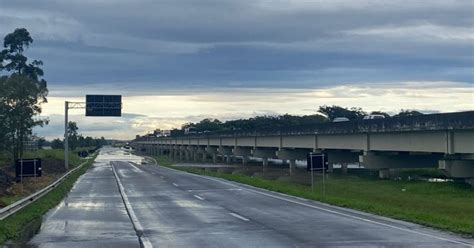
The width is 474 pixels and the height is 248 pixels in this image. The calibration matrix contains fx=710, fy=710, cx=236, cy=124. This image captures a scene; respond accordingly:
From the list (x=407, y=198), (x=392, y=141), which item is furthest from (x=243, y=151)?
(x=407, y=198)

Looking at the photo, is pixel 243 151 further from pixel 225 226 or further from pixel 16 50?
pixel 225 226

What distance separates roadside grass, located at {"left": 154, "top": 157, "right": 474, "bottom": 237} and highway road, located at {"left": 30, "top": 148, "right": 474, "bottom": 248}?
0.91 meters

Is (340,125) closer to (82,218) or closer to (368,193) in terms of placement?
(368,193)

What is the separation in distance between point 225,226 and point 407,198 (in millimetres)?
18712

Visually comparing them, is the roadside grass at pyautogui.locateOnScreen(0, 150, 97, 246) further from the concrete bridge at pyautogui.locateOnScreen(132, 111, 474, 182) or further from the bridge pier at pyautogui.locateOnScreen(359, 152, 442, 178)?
the bridge pier at pyautogui.locateOnScreen(359, 152, 442, 178)

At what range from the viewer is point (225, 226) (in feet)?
60.1

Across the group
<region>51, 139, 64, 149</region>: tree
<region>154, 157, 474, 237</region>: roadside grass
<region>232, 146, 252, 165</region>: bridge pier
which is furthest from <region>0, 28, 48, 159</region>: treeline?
<region>51, 139, 64, 149</region>: tree

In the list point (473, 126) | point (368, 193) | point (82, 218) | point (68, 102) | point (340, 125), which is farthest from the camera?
point (68, 102)

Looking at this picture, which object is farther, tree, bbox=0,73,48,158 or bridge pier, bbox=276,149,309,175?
bridge pier, bbox=276,149,309,175

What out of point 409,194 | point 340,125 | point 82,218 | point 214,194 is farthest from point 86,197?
point 340,125

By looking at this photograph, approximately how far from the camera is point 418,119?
41125 mm

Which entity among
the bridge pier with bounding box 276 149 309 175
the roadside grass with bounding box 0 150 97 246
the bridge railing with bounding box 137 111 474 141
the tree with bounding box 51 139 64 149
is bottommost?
the roadside grass with bounding box 0 150 97 246

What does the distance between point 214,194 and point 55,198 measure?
7.14 meters

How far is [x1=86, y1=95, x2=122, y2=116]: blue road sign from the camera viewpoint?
71.8m
